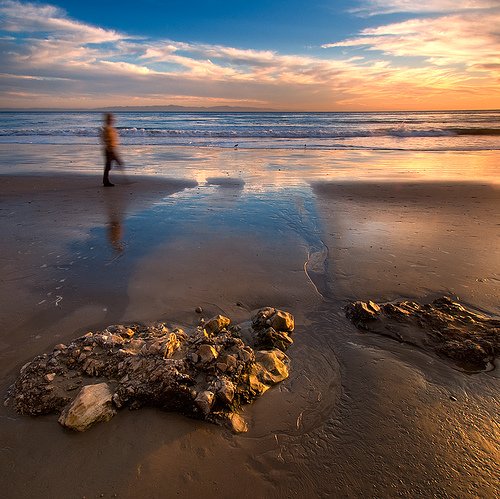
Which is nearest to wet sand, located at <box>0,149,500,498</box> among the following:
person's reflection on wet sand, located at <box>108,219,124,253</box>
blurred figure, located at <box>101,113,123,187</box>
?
person's reflection on wet sand, located at <box>108,219,124,253</box>

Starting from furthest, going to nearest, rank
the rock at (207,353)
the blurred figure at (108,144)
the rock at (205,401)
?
the blurred figure at (108,144) → the rock at (207,353) → the rock at (205,401)

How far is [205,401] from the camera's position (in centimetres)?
246

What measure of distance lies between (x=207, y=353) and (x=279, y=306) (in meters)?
1.40

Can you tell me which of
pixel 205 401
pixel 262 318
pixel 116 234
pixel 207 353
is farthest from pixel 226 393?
pixel 116 234

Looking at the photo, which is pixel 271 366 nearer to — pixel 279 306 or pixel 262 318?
pixel 262 318

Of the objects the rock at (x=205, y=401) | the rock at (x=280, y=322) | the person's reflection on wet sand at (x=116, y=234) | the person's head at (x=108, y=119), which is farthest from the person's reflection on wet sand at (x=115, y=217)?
the rock at (x=205, y=401)

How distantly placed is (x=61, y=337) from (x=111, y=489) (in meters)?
1.77

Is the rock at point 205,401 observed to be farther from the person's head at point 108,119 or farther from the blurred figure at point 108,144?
the person's head at point 108,119

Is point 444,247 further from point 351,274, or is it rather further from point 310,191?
point 310,191

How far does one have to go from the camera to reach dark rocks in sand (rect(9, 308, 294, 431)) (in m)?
2.46

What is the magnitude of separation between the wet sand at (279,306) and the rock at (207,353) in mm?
471

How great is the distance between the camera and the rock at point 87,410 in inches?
92.1

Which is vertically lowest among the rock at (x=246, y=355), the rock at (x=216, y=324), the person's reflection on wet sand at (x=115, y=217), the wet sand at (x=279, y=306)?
the person's reflection on wet sand at (x=115, y=217)

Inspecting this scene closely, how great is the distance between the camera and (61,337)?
336 cm
